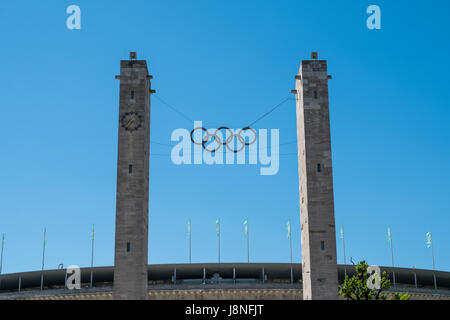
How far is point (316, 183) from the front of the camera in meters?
66.9

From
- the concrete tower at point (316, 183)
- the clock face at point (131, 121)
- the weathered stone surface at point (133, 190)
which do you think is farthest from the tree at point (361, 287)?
the clock face at point (131, 121)

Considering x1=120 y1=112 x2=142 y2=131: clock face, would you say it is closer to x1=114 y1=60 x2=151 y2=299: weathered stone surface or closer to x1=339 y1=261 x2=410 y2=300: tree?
x1=114 y1=60 x2=151 y2=299: weathered stone surface

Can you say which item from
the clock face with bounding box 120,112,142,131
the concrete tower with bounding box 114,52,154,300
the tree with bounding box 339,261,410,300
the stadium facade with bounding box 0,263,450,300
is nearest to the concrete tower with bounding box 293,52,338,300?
the tree with bounding box 339,261,410,300

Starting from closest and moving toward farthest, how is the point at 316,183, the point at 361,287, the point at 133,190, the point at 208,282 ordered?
the point at 361,287 → the point at 316,183 → the point at 133,190 → the point at 208,282

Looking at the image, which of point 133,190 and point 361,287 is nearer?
point 361,287

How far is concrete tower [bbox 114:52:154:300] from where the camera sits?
64.8 m

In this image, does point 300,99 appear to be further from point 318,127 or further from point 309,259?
point 309,259

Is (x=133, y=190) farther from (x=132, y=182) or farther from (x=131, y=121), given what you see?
(x=131, y=121)

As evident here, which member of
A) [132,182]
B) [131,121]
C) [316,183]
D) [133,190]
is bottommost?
[133,190]

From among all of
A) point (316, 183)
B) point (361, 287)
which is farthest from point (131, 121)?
point (361, 287)

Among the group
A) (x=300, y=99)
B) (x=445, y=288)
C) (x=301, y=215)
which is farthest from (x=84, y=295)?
(x=445, y=288)

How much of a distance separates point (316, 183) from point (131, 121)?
2166 cm
